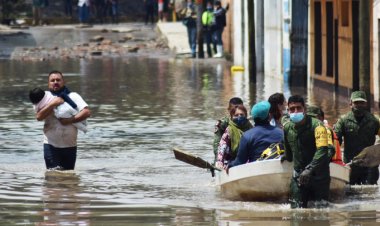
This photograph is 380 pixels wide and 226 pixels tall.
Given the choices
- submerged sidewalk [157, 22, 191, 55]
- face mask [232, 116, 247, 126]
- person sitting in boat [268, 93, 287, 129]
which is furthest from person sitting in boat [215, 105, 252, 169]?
submerged sidewalk [157, 22, 191, 55]

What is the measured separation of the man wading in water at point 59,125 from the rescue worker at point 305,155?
3.92 meters

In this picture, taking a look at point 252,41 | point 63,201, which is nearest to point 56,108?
point 63,201

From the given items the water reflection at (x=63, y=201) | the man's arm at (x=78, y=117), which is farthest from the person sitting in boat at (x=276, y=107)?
the man's arm at (x=78, y=117)

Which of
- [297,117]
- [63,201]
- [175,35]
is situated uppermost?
[297,117]

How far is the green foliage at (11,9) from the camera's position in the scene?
61.6 m

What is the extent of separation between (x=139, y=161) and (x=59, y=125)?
273cm

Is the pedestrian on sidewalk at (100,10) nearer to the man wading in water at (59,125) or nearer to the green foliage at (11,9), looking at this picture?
the green foliage at (11,9)

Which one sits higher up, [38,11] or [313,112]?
[313,112]

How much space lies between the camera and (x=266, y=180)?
47.4 ft

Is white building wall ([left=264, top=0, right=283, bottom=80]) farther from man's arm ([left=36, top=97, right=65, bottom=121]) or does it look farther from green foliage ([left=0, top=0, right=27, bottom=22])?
green foliage ([left=0, top=0, right=27, bottom=22])

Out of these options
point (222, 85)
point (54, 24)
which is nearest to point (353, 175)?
point (222, 85)

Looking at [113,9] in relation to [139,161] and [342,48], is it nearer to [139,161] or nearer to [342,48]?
[342,48]

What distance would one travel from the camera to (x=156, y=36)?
188 feet

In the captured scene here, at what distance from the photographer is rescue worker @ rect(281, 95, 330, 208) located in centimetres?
1355
